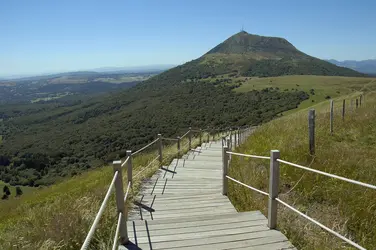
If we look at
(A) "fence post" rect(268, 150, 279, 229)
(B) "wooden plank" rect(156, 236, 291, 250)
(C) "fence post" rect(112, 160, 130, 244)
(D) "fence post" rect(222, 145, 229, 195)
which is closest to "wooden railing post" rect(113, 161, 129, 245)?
(C) "fence post" rect(112, 160, 130, 244)

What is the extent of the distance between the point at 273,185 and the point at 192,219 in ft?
4.14

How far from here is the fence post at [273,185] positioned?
3.67 m

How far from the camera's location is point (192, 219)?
13.7ft

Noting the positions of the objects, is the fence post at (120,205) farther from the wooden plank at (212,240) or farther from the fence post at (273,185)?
the fence post at (273,185)

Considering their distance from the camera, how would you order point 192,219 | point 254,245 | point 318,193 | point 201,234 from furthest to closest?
point 318,193 < point 192,219 < point 201,234 < point 254,245

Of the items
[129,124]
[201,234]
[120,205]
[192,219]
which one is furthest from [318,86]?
[120,205]

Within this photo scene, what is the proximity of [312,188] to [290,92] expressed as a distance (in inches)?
3445

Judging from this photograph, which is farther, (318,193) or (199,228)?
(318,193)

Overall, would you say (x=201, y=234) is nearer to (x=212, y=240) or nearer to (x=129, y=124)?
(x=212, y=240)

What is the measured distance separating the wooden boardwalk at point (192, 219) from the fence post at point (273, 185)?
0.42 ft

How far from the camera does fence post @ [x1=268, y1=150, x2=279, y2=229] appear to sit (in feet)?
12.1

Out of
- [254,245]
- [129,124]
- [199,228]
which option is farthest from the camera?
[129,124]

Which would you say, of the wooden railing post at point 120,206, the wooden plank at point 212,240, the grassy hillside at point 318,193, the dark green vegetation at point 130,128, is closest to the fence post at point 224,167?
the grassy hillside at point 318,193

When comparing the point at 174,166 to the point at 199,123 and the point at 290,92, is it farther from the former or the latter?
the point at 290,92
